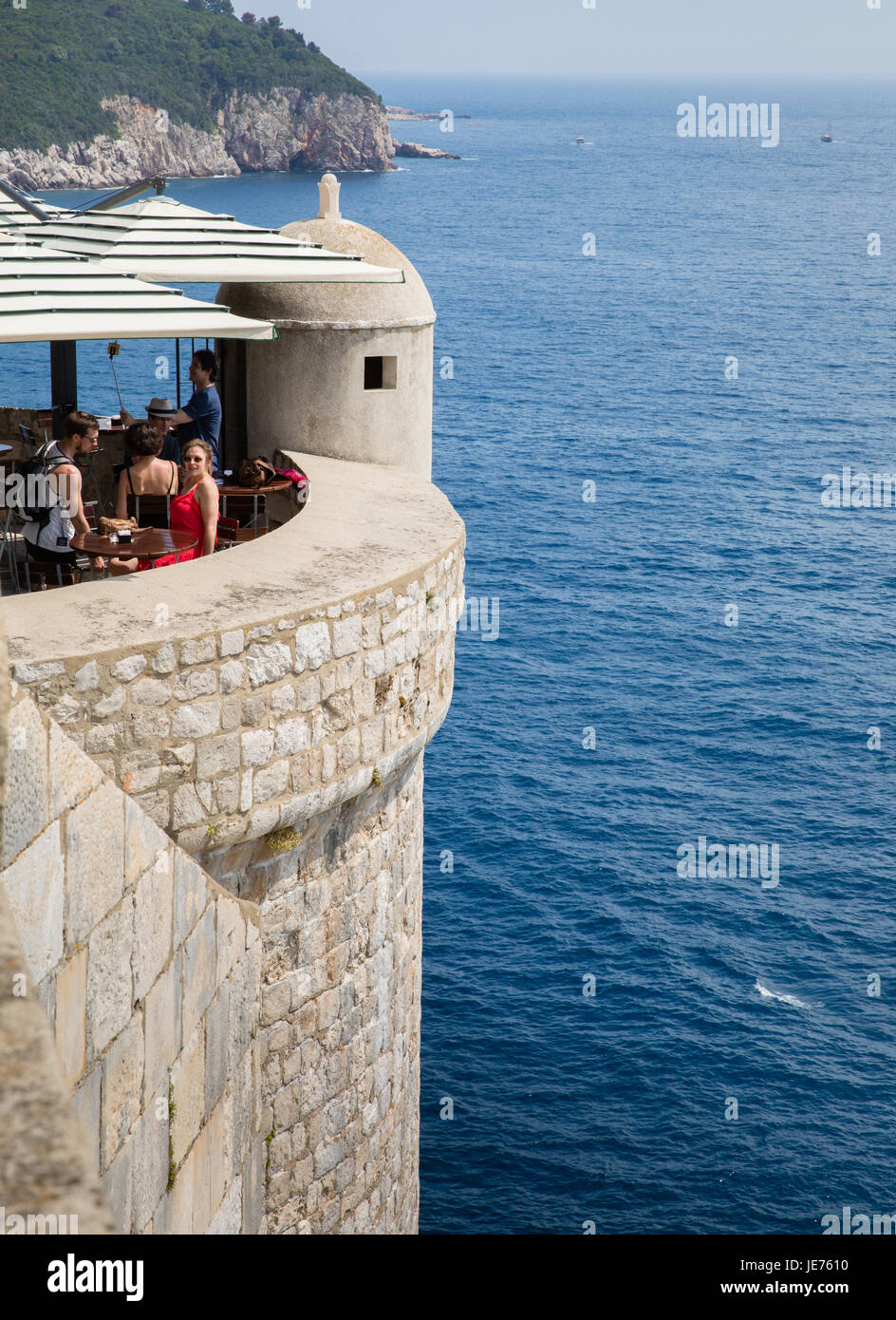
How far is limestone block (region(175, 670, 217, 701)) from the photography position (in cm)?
820

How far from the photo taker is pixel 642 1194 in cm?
2895

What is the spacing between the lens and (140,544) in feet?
34.1

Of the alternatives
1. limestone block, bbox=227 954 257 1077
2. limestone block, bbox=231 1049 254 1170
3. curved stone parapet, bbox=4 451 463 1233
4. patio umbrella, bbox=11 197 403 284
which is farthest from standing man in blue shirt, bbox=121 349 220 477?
limestone block, bbox=231 1049 254 1170

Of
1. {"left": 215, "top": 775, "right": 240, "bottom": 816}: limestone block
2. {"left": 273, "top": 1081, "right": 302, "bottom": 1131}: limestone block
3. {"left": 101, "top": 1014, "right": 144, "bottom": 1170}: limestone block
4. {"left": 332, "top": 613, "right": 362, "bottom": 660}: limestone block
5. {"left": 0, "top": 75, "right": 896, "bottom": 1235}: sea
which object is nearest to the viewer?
{"left": 101, "top": 1014, "right": 144, "bottom": 1170}: limestone block

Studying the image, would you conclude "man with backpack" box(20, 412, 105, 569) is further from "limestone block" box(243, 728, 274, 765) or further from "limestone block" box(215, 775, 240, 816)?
"limestone block" box(215, 775, 240, 816)

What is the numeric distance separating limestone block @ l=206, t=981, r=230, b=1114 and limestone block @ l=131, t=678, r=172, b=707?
6.15ft

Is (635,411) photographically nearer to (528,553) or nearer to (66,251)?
(528,553)

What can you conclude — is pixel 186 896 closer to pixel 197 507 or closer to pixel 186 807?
pixel 186 807

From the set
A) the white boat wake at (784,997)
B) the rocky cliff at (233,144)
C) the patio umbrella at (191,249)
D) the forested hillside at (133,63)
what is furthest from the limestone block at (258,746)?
the forested hillside at (133,63)

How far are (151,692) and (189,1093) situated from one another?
262cm

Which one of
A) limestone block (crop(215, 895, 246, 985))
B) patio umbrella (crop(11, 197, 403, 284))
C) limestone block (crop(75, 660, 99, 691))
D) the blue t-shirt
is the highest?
patio umbrella (crop(11, 197, 403, 284))

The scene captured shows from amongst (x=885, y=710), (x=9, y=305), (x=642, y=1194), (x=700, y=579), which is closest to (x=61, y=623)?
A: (x=9, y=305)

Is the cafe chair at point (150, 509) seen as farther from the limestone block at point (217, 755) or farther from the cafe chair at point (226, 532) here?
the limestone block at point (217, 755)
